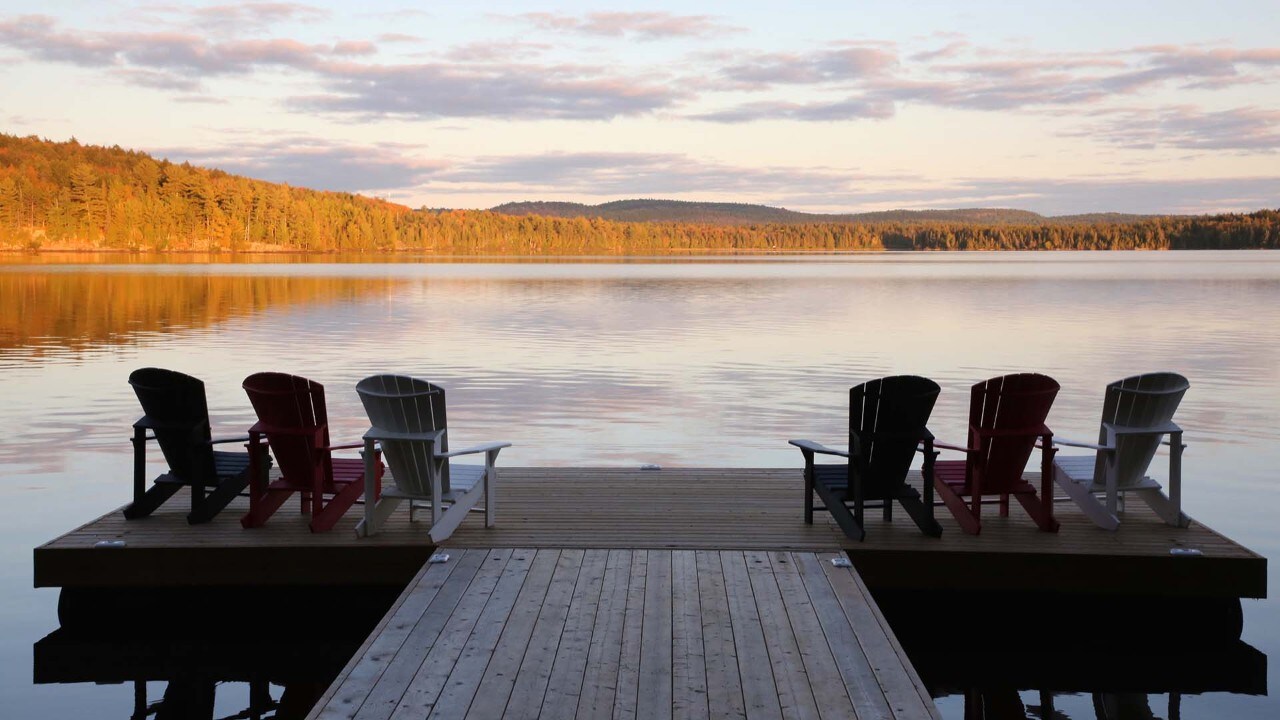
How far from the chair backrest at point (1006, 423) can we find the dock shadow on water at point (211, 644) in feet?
11.1

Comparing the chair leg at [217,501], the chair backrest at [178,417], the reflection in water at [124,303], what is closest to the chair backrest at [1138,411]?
the chair leg at [217,501]

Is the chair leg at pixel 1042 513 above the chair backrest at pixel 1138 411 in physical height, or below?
below

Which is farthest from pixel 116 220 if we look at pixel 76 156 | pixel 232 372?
pixel 232 372

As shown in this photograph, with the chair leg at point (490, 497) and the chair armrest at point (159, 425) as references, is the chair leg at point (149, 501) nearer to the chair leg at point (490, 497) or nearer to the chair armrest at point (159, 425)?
the chair armrest at point (159, 425)

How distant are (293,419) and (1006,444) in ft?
13.0

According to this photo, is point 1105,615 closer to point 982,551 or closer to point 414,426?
point 982,551

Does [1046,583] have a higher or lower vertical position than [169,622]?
higher

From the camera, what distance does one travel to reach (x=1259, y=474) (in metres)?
10.8

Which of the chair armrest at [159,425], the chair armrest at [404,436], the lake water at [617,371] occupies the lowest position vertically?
the lake water at [617,371]

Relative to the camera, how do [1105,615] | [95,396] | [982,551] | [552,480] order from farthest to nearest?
1. [95,396]
2. [552,480]
3. [1105,615]
4. [982,551]

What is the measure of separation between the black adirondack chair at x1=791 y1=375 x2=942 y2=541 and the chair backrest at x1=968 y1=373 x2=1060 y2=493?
0.30m

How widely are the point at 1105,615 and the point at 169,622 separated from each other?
17.4 ft

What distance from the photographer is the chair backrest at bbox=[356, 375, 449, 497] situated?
237 inches

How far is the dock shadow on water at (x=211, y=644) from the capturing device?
5611 mm
